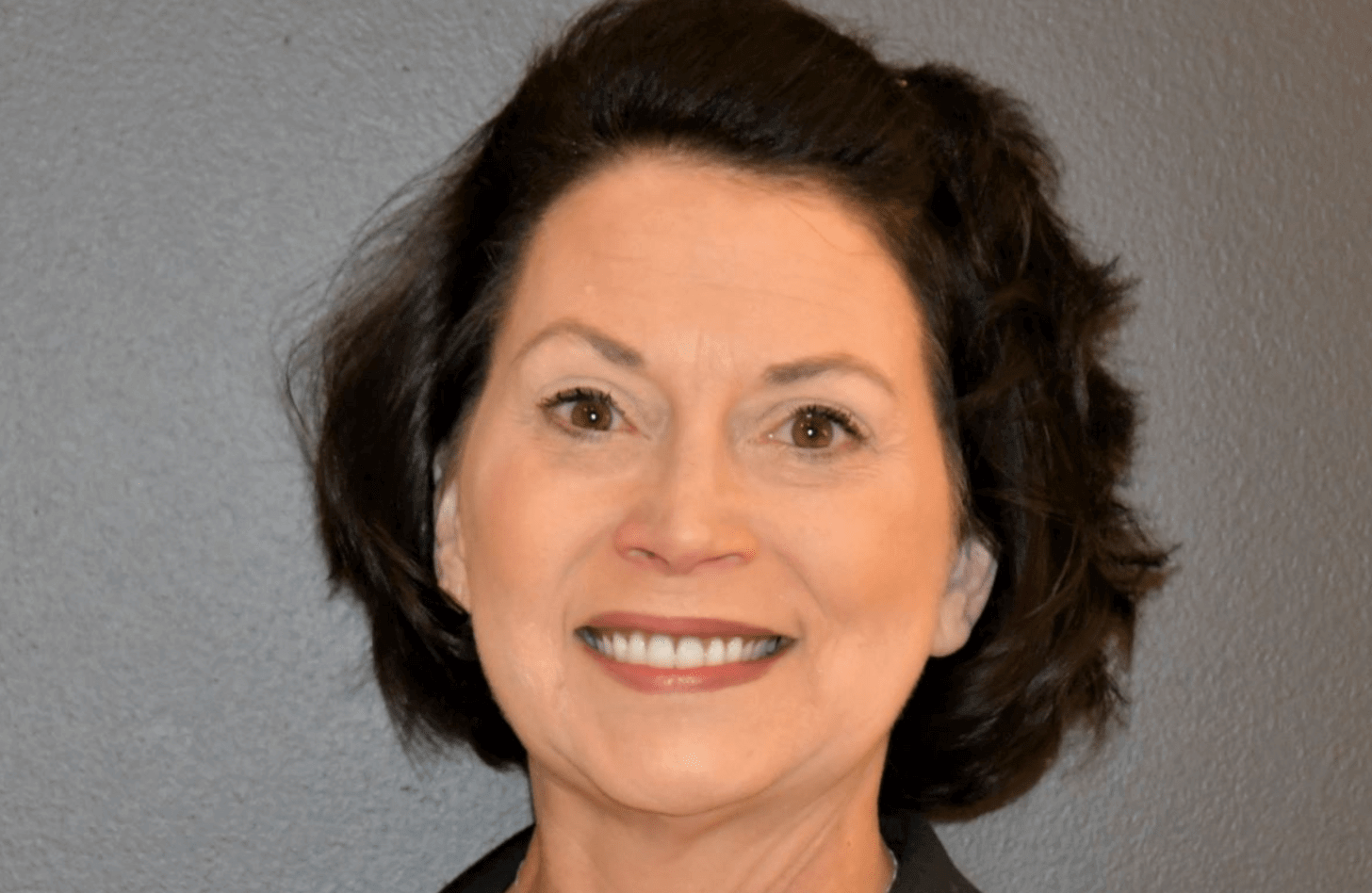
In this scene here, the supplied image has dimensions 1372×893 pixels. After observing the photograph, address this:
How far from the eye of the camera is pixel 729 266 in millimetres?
1243

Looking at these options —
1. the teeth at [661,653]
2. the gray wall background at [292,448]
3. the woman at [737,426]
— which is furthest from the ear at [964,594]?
the gray wall background at [292,448]

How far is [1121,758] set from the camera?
174cm

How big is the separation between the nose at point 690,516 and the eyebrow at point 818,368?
62mm

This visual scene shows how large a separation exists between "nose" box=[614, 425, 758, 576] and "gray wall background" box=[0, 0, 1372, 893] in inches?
21.3

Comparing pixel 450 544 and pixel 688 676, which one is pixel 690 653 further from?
pixel 450 544

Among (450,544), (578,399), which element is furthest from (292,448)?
(578,399)

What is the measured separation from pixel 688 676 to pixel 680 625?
0.05 metres

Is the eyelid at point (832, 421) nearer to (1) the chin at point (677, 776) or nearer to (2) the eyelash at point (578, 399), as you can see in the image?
(2) the eyelash at point (578, 399)

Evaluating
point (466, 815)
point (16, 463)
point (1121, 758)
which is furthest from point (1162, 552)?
point (16, 463)

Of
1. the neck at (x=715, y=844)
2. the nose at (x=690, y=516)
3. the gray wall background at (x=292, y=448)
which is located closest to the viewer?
the nose at (x=690, y=516)

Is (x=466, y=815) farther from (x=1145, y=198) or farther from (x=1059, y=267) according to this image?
(x=1145, y=198)

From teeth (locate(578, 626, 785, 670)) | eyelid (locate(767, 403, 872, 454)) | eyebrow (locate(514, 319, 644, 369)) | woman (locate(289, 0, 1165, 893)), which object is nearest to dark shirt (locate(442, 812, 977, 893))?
woman (locate(289, 0, 1165, 893))

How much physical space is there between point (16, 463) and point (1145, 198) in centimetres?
106

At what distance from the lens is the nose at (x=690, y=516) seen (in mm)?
1207
